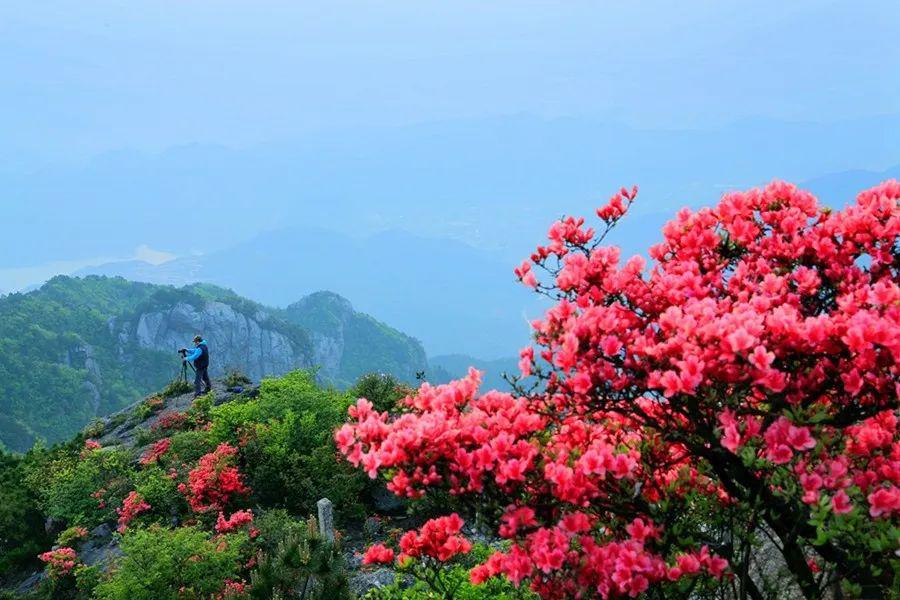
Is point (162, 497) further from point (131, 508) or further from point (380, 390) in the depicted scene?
point (380, 390)

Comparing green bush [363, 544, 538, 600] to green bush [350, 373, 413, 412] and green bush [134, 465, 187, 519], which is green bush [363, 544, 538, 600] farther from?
green bush [350, 373, 413, 412]

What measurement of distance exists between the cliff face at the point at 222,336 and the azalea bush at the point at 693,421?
97.7m

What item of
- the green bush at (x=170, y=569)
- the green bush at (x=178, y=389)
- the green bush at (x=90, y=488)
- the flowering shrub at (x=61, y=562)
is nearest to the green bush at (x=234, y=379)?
the green bush at (x=178, y=389)

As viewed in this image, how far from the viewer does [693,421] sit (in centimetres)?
379

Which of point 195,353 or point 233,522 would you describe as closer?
point 233,522

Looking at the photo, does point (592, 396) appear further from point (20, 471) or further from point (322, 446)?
point (20, 471)

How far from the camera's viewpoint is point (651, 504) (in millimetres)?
4137

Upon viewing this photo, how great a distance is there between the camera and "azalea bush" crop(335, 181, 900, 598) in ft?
11.2

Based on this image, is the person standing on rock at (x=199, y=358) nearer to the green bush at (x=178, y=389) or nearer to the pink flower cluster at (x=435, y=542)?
the green bush at (x=178, y=389)

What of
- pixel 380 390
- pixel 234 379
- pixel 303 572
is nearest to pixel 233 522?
pixel 303 572

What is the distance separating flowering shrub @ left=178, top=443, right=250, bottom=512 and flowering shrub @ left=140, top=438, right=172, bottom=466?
91.5 inches

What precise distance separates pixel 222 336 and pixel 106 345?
1873 cm

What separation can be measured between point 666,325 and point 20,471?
2158 cm

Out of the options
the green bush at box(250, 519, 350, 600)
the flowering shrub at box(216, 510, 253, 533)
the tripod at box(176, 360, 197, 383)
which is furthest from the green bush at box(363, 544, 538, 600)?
the tripod at box(176, 360, 197, 383)
